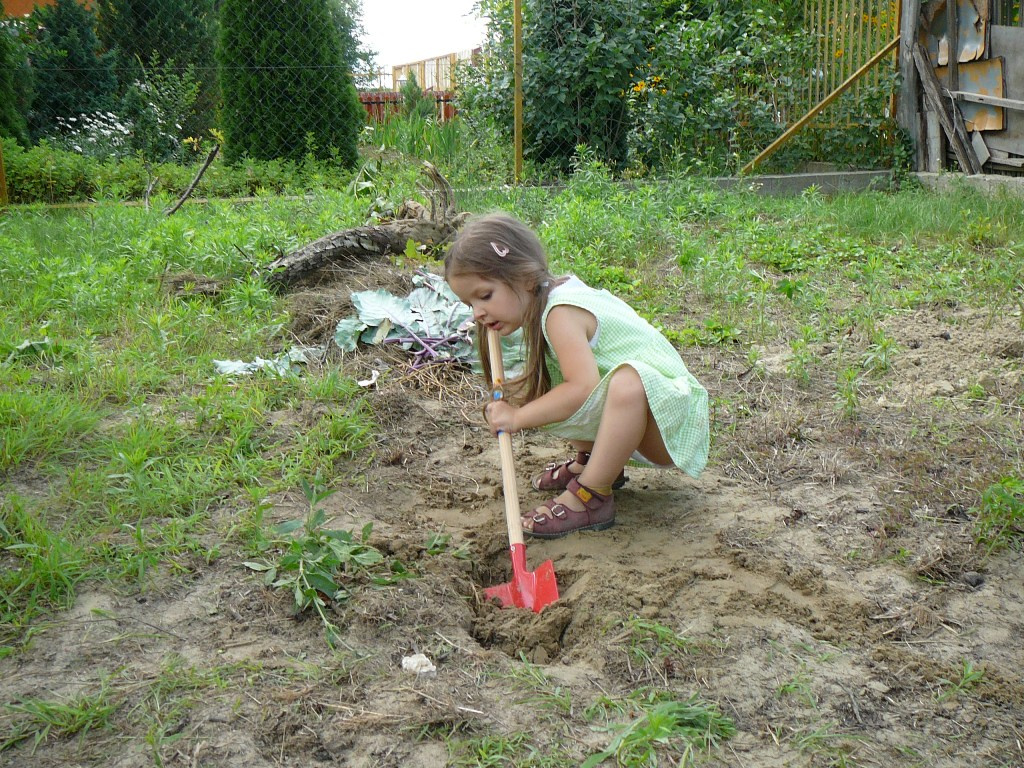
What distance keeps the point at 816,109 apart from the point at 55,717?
Result: 27.0 feet

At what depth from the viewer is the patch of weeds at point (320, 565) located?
6.92 feet

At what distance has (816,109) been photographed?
27.1 feet

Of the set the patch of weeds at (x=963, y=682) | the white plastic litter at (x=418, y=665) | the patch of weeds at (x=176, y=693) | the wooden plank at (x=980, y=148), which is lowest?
the patch of weeds at (x=963, y=682)

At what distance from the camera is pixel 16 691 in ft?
5.87

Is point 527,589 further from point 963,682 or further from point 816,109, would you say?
point 816,109

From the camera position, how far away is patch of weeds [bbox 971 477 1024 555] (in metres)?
2.37

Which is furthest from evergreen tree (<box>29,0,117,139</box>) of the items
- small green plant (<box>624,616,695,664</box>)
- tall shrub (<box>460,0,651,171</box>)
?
small green plant (<box>624,616,695,664</box>)

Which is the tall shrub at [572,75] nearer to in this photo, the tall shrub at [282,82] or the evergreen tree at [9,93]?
the tall shrub at [282,82]

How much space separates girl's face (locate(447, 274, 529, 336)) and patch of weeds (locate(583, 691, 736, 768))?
1.16m

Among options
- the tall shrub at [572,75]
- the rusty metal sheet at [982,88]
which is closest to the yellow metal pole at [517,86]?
the tall shrub at [572,75]

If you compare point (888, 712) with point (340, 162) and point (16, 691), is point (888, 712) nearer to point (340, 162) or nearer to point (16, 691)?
point (16, 691)

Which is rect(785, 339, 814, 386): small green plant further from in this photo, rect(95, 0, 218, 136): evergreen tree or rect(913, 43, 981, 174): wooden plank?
rect(95, 0, 218, 136): evergreen tree

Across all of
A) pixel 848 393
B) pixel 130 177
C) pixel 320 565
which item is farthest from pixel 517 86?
pixel 320 565

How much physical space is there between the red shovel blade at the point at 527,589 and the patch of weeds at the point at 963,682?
2.96 feet
